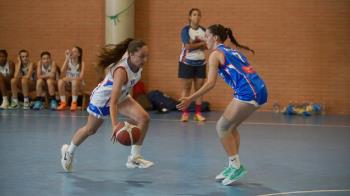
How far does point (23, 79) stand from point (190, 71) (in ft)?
12.8

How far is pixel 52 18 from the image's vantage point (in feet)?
44.9

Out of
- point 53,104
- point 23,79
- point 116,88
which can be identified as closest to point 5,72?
point 23,79

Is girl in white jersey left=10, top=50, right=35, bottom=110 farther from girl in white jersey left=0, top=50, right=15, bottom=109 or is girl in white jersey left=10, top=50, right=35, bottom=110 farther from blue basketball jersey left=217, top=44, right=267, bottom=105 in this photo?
Result: blue basketball jersey left=217, top=44, right=267, bottom=105

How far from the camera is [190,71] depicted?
10.9m

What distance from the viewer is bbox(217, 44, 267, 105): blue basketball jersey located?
596 centimetres

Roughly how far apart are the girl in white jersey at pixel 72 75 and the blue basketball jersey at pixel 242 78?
6.82 meters

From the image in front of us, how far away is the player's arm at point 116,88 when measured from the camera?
5.88m

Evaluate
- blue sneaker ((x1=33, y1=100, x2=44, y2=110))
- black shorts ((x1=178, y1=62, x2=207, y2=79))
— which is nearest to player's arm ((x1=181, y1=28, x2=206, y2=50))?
black shorts ((x1=178, y1=62, x2=207, y2=79))

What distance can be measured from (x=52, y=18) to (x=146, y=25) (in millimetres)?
2176

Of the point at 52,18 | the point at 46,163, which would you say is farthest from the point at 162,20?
the point at 46,163

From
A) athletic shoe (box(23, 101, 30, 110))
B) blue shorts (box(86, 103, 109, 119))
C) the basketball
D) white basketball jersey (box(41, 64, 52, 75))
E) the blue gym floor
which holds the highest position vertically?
blue shorts (box(86, 103, 109, 119))

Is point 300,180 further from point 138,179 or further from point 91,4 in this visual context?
point 91,4

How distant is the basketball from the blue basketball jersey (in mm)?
1068

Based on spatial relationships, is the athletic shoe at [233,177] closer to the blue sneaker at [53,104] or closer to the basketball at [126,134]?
the basketball at [126,134]
